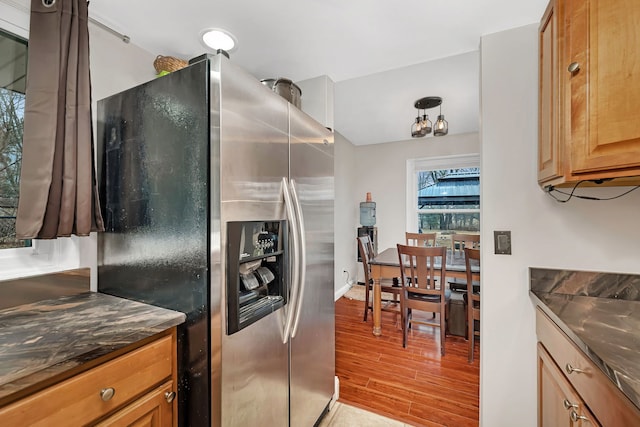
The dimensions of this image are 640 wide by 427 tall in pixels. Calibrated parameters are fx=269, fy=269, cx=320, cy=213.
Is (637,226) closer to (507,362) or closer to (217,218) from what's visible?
(507,362)

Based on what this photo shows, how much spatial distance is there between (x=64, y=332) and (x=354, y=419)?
165 cm

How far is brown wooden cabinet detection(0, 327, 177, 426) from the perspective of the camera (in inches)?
25.7

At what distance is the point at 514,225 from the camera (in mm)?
1428

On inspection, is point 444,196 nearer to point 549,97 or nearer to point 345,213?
point 345,213

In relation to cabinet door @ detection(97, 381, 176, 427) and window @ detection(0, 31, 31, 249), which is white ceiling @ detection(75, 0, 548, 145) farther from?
cabinet door @ detection(97, 381, 176, 427)

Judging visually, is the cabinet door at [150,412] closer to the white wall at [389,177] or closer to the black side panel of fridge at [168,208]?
the black side panel of fridge at [168,208]

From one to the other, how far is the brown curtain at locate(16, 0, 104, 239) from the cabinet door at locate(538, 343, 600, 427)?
1983 mm

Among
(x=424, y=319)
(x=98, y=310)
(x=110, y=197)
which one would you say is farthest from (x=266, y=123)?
(x=424, y=319)

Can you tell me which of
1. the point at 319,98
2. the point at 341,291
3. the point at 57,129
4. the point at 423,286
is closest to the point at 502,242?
the point at 423,286

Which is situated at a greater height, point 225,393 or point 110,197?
point 110,197

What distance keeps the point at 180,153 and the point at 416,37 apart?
4.68ft

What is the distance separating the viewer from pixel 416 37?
1.54 meters

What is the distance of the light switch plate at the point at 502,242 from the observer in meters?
1.43

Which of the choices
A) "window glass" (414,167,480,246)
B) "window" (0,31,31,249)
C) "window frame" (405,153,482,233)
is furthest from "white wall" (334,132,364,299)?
"window" (0,31,31,249)
